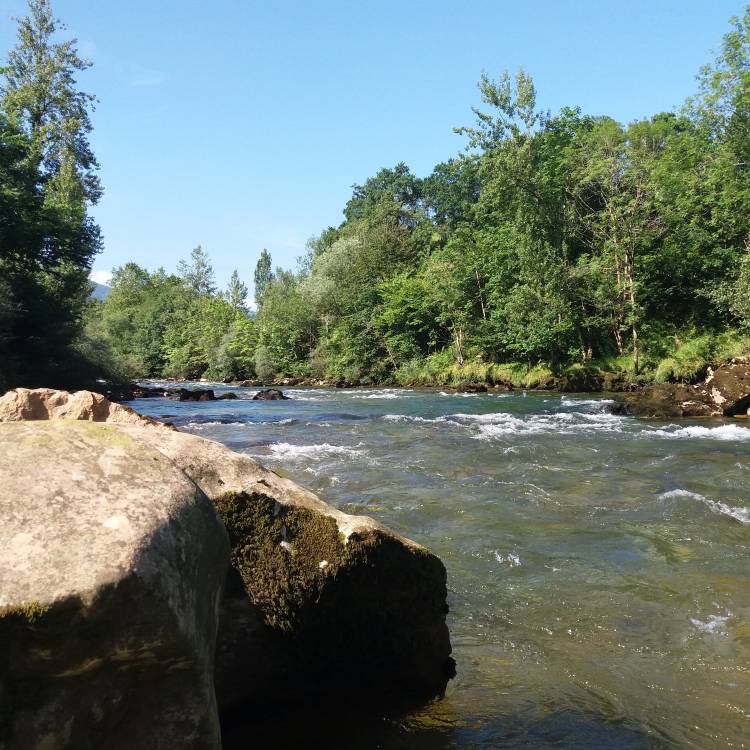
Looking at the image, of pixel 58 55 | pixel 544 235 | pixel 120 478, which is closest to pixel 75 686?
pixel 120 478

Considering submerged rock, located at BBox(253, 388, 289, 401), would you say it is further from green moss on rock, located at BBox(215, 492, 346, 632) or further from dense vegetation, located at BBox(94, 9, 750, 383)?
green moss on rock, located at BBox(215, 492, 346, 632)

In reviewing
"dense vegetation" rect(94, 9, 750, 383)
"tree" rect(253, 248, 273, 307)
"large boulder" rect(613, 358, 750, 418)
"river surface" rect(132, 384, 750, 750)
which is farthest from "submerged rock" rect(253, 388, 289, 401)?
"tree" rect(253, 248, 273, 307)

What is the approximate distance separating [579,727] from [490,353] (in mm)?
35050

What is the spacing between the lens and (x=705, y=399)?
19.4 metres

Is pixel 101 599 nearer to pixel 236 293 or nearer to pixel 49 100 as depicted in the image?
pixel 49 100

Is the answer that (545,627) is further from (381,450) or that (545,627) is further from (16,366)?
(16,366)

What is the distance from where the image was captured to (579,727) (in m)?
3.24

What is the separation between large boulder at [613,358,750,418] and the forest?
5881 millimetres

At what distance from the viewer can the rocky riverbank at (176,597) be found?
5.82 feet

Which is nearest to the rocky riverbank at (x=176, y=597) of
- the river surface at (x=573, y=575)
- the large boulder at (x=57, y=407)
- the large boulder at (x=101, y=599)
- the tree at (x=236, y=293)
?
the large boulder at (x=101, y=599)

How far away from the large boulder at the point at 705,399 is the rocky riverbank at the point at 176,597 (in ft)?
58.4

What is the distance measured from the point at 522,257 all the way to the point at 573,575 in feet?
97.4

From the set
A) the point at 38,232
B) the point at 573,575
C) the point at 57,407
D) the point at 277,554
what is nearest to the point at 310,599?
the point at 277,554

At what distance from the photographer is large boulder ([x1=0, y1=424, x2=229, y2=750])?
68.7 inches
